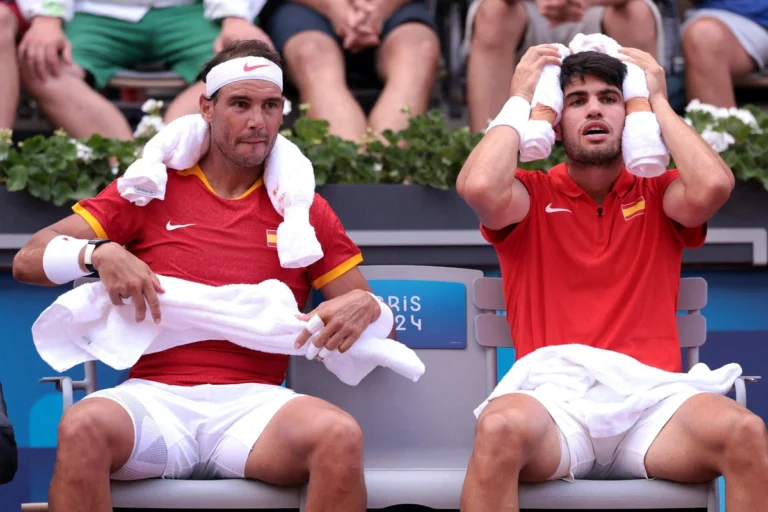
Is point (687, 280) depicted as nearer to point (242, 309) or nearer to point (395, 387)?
point (395, 387)

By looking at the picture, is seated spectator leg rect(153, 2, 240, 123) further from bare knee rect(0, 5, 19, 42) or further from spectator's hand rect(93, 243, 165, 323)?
spectator's hand rect(93, 243, 165, 323)

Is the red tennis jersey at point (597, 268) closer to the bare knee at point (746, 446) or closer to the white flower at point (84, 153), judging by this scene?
the bare knee at point (746, 446)

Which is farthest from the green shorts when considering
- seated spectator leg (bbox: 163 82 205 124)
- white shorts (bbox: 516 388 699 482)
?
white shorts (bbox: 516 388 699 482)

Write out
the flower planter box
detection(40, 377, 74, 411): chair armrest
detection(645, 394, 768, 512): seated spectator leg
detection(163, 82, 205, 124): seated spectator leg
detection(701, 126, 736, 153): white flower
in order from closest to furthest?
detection(645, 394, 768, 512): seated spectator leg, detection(40, 377, 74, 411): chair armrest, the flower planter box, detection(701, 126, 736, 153): white flower, detection(163, 82, 205, 124): seated spectator leg

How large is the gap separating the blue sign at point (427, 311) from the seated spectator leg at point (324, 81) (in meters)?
1.19

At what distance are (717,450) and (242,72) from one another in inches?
65.6

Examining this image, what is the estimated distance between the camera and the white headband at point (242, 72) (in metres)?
3.55

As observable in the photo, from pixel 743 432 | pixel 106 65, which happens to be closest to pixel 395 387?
pixel 743 432

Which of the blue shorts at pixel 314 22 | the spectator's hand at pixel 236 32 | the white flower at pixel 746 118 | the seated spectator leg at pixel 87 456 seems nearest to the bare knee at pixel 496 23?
the blue shorts at pixel 314 22

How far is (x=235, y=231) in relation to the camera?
3.50 m

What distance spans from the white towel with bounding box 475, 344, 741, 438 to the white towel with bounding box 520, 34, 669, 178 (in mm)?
537

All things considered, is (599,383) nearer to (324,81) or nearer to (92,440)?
(92,440)

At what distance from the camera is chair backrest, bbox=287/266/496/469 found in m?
3.58

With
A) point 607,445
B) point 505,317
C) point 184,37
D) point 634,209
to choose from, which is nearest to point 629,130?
point 634,209
